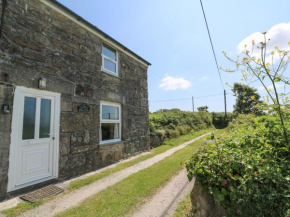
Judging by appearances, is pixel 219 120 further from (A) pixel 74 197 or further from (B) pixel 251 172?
(B) pixel 251 172

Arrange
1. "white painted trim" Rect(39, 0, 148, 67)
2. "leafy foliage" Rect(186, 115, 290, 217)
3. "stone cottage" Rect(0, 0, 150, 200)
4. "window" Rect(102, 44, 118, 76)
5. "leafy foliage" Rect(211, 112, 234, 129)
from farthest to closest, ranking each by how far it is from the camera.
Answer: "leafy foliage" Rect(211, 112, 234, 129) → "window" Rect(102, 44, 118, 76) → "white painted trim" Rect(39, 0, 148, 67) → "stone cottage" Rect(0, 0, 150, 200) → "leafy foliage" Rect(186, 115, 290, 217)

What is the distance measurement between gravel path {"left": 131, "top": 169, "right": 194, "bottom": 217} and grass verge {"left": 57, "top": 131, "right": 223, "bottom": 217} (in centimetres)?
17

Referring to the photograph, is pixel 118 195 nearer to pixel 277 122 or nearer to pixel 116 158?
pixel 116 158

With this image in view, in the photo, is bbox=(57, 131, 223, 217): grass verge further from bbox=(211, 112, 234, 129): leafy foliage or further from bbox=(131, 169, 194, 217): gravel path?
bbox=(211, 112, 234, 129): leafy foliage

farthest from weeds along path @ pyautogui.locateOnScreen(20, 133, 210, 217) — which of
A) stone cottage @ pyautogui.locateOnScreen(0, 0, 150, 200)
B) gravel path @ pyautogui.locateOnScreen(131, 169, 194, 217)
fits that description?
gravel path @ pyautogui.locateOnScreen(131, 169, 194, 217)

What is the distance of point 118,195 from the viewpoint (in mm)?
3350

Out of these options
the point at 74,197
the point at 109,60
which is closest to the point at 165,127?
the point at 109,60

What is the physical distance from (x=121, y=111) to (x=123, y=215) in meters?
4.23

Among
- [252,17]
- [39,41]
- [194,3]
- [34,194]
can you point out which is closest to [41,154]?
[34,194]

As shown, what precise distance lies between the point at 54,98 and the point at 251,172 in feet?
14.6

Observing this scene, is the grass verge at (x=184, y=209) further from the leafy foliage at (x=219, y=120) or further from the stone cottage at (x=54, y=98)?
the leafy foliage at (x=219, y=120)

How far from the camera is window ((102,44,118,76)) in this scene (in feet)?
19.5

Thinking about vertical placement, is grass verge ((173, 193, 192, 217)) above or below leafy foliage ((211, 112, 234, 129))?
below

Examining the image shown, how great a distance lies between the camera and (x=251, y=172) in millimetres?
1667
